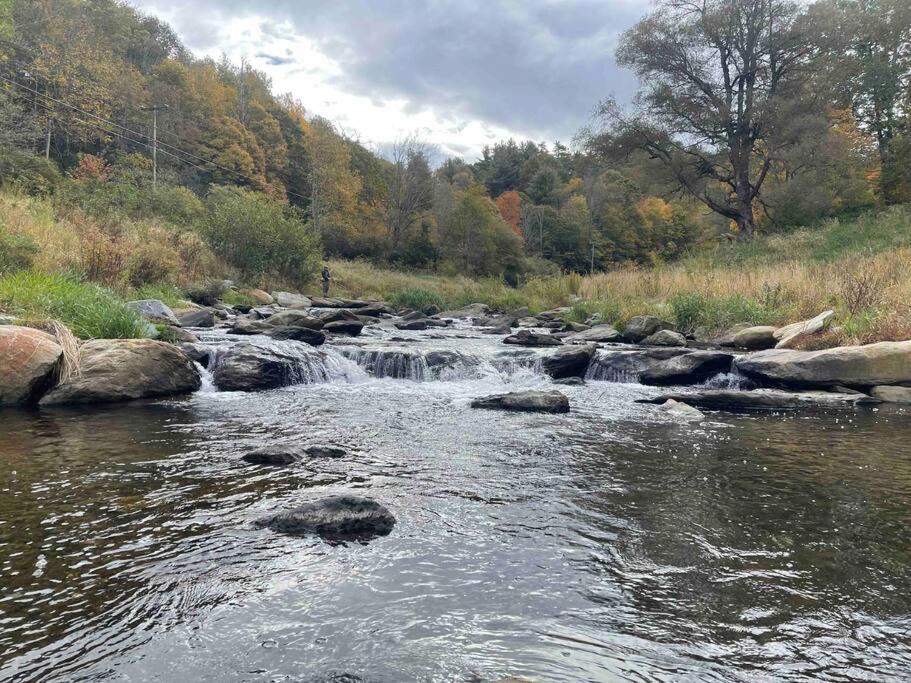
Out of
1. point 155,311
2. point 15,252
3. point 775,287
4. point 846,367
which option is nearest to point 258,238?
point 155,311

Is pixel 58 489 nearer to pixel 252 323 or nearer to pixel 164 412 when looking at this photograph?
pixel 164 412

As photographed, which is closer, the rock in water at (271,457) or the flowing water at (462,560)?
the flowing water at (462,560)

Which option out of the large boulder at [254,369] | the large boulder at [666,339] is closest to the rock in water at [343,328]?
the large boulder at [254,369]

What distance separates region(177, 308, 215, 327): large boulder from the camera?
13.1 meters

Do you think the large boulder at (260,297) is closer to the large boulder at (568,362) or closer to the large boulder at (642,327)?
the large boulder at (642,327)

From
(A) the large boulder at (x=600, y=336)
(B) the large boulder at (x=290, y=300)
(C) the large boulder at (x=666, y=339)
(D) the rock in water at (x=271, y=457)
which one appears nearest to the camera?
(D) the rock in water at (x=271, y=457)

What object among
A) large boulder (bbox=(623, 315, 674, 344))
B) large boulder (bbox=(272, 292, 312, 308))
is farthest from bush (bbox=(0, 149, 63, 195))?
large boulder (bbox=(623, 315, 674, 344))

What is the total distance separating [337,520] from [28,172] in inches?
1173

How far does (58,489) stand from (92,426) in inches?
86.2

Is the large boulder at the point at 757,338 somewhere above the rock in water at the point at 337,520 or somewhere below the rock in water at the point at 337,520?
above

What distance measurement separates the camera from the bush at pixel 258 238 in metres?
23.2

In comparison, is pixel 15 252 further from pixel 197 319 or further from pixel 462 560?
pixel 462 560

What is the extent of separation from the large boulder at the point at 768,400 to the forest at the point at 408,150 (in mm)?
11864

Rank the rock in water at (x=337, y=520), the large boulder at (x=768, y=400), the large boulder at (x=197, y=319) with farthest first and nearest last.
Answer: the large boulder at (x=197, y=319) → the large boulder at (x=768, y=400) → the rock in water at (x=337, y=520)
